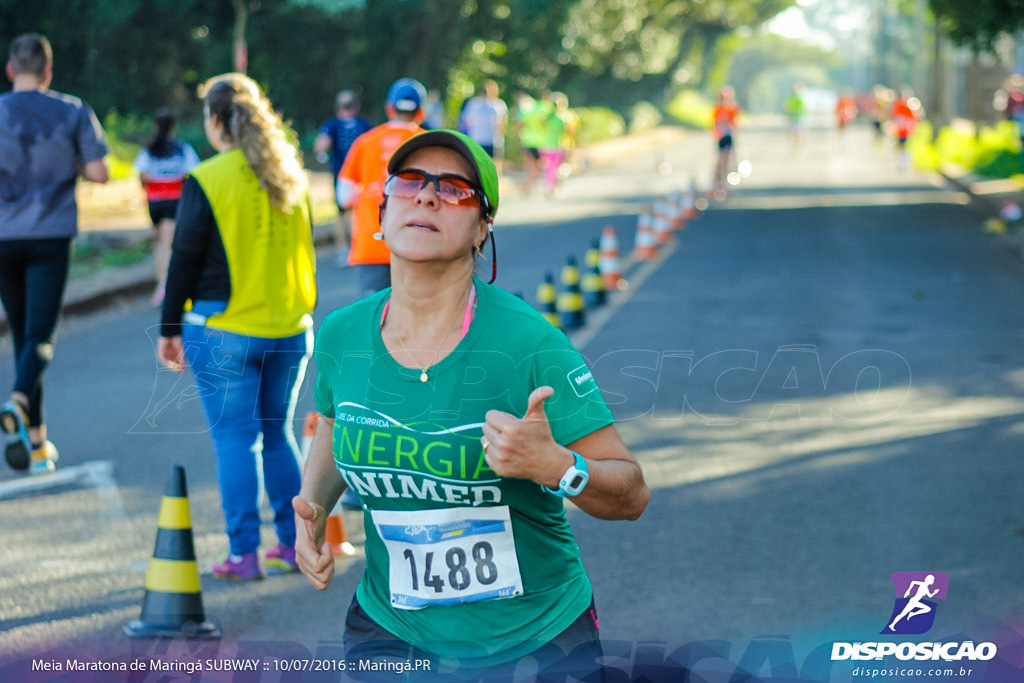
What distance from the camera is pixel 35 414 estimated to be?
7.84 metres

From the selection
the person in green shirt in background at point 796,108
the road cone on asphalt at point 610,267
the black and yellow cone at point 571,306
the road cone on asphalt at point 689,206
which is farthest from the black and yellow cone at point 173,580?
the person in green shirt in background at point 796,108

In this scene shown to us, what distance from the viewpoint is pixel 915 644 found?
4.21 metres

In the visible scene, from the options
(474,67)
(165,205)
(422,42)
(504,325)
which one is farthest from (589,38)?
(504,325)

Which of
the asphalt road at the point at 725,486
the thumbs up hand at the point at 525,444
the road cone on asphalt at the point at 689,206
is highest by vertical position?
the thumbs up hand at the point at 525,444

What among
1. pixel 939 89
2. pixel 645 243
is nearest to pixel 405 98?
pixel 645 243

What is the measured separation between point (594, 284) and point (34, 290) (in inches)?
287

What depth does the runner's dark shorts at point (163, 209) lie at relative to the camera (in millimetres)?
13727

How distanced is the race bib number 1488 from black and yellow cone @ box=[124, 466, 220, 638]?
228 cm

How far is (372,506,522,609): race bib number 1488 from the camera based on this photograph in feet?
9.66

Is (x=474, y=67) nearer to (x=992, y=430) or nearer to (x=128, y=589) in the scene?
(x=992, y=430)

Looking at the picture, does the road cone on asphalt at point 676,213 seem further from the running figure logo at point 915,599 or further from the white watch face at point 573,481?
the white watch face at point 573,481

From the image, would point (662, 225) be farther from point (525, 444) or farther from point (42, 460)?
point (525, 444)

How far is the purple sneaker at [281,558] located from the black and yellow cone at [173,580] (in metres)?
0.89

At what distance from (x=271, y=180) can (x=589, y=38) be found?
5362cm
